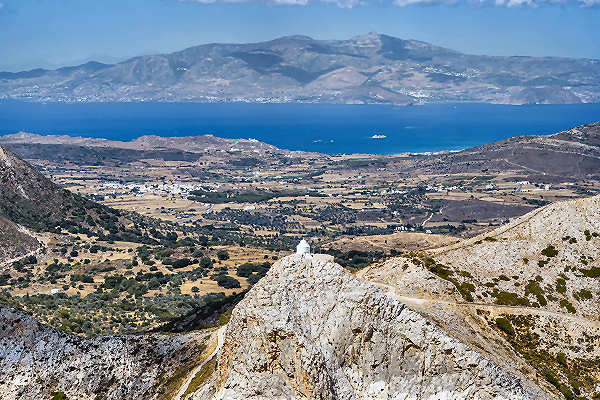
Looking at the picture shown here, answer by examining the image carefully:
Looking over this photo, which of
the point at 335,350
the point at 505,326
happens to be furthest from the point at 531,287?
the point at 335,350

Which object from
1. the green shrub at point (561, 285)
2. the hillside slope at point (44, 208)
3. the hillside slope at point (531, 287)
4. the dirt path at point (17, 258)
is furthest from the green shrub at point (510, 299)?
the hillside slope at point (44, 208)

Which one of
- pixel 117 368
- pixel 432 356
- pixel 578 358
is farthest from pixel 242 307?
pixel 578 358

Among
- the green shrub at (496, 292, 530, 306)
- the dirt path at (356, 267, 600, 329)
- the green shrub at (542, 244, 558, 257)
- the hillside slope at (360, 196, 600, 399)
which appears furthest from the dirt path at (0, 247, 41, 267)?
the green shrub at (542, 244, 558, 257)

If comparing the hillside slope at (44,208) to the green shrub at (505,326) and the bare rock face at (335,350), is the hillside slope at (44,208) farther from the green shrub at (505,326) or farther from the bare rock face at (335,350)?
the bare rock face at (335,350)

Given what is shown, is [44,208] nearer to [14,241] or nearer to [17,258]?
[14,241]

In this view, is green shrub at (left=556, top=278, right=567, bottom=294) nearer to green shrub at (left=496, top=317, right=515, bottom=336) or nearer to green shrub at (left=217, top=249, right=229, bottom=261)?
green shrub at (left=496, top=317, right=515, bottom=336)
